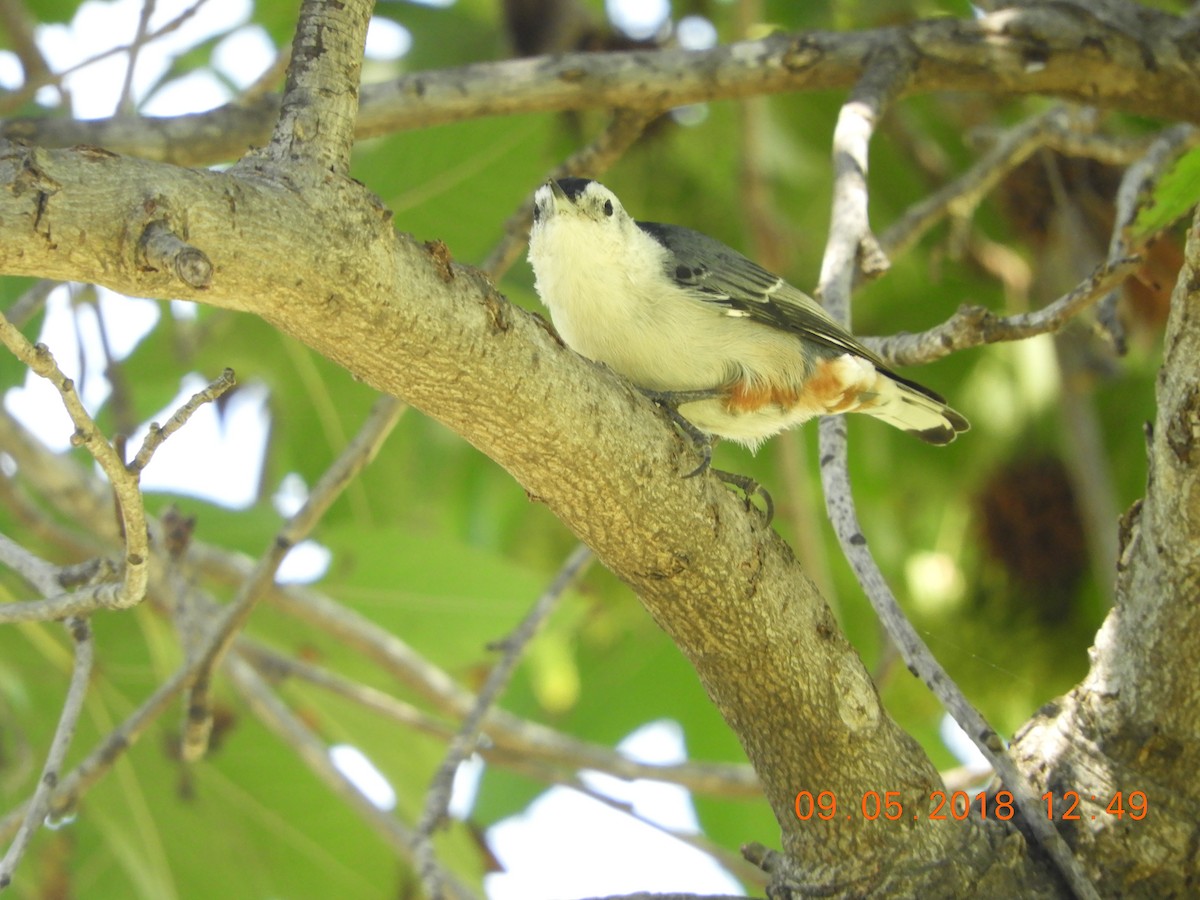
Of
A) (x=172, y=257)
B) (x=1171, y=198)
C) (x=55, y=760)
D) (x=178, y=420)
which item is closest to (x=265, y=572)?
(x=55, y=760)

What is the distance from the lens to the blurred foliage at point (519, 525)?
3.80 m

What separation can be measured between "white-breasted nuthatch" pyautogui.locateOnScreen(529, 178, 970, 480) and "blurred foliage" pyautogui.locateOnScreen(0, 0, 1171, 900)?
1037 mm

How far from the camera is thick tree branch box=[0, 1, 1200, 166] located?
2990 mm

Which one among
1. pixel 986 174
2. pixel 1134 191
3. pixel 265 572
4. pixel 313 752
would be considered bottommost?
pixel 313 752

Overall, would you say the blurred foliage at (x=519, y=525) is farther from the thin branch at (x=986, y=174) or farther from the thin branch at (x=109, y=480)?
the thin branch at (x=109, y=480)

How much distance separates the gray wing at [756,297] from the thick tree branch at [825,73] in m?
0.43

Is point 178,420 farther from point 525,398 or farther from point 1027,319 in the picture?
point 1027,319

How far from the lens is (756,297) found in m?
2.91

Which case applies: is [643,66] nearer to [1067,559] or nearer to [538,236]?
[538,236]

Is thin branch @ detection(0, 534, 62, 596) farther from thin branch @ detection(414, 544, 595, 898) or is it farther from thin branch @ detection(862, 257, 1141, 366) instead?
thin branch @ detection(862, 257, 1141, 366)

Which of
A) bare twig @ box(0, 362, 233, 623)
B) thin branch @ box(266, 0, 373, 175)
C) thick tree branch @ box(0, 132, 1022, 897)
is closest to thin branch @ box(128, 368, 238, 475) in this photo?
bare twig @ box(0, 362, 233, 623)

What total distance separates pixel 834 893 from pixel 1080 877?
398mm

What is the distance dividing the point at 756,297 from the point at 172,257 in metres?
1.69
